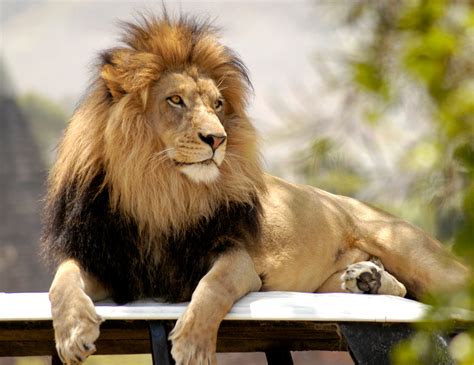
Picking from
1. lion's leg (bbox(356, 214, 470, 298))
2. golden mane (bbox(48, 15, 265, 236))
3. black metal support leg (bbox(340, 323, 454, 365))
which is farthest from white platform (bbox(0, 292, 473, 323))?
lion's leg (bbox(356, 214, 470, 298))

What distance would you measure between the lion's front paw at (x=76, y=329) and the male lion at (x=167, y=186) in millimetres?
130

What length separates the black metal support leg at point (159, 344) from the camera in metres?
2.52

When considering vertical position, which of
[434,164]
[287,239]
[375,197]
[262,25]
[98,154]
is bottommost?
[262,25]

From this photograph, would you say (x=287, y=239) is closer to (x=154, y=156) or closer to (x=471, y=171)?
(x=154, y=156)

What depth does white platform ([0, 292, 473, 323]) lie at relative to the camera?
2553mm

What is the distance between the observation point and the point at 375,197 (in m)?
Result: 5.07

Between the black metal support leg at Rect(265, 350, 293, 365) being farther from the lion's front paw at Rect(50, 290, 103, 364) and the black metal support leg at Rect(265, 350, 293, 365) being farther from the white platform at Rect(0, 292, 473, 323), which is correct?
the lion's front paw at Rect(50, 290, 103, 364)

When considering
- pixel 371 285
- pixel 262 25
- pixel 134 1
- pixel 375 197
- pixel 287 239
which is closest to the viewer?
pixel 371 285

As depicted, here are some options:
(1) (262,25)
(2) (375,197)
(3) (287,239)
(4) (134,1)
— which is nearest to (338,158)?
(2) (375,197)

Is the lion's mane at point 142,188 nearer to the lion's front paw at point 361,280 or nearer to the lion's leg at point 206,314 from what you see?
the lion's leg at point 206,314

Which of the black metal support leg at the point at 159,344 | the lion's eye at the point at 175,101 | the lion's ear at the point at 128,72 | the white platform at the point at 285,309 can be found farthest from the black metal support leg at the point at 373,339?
the lion's ear at the point at 128,72

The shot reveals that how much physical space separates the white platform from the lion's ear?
728 mm

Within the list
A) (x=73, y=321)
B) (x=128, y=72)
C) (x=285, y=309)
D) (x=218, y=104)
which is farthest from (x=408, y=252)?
(x=73, y=321)

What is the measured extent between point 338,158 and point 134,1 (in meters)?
5.07
